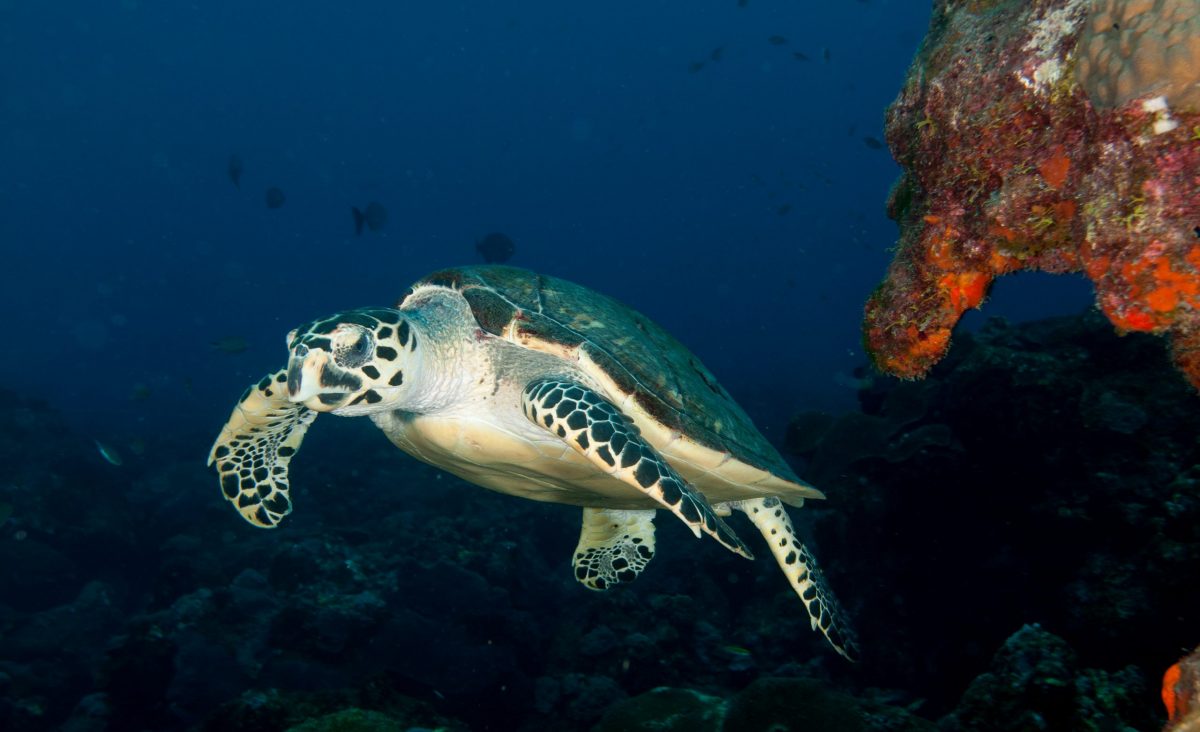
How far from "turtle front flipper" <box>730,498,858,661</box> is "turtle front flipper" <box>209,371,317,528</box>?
13.0 feet

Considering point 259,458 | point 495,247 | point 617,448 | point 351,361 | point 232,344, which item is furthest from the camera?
point 495,247

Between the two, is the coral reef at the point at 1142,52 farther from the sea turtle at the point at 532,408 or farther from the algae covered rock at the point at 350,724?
the algae covered rock at the point at 350,724

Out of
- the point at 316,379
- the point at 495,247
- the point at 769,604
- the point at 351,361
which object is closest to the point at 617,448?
the point at 351,361

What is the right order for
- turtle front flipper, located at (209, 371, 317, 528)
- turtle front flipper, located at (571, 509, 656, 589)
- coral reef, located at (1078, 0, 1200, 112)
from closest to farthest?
coral reef, located at (1078, 0, 1200, 112) → turtle front flipper, located at (209, 371, 317, 528) → turtle front flipper, located at (571, 509, 656, 589)

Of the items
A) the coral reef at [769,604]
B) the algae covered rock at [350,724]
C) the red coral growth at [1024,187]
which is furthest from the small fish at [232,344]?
the red coral growth at [1024,187]

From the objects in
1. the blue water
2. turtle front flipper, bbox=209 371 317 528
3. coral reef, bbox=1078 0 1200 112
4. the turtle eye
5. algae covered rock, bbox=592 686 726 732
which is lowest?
algae covered rock, bbox=592 686 726 732

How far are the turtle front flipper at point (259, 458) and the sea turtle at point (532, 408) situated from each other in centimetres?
1

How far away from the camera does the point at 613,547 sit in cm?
573

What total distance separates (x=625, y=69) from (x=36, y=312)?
308 feet

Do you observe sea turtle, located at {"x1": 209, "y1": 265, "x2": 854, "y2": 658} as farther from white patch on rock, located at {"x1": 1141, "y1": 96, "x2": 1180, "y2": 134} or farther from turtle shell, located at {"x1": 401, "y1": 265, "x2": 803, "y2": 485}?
white patch on rock, located at {"x1": 1141, "y1": 96, "x2": 1180, "y2": 134}

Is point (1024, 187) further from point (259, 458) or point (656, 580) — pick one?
point (656, 580)

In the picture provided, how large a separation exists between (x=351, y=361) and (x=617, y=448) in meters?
1.65

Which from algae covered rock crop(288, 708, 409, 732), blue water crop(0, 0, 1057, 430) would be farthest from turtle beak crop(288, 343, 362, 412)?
blue water crop(0, 0, 1057, 430)

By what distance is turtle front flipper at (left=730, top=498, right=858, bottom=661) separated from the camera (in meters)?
4.86
